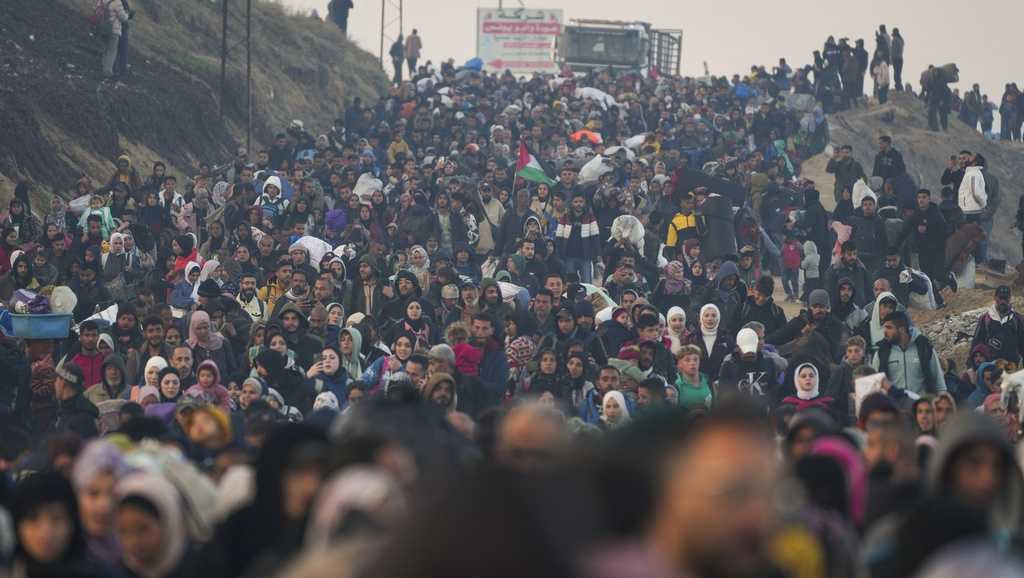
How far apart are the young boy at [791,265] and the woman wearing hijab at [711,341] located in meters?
6.90

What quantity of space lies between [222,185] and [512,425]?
19.7 m

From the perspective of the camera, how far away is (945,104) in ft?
138

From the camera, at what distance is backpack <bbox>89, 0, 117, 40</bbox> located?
2902 cm

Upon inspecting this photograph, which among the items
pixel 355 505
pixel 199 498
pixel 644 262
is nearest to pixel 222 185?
pixel 644 262

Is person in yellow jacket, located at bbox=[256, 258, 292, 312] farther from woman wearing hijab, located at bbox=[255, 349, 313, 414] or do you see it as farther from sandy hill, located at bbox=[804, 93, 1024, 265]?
sandy hill, located at bbox=[804, 93, 1024, 265]

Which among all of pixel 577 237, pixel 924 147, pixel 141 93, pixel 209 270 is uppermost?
pixel 141 93

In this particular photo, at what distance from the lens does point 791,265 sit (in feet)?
74.3

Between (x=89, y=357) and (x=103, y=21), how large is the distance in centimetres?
1606

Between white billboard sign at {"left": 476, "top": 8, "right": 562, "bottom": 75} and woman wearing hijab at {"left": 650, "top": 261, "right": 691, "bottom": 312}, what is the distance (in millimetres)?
41717

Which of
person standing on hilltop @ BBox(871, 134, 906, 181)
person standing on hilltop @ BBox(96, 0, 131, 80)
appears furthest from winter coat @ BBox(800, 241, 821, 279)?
person standing on hilltop @ BBox(96, 0, 131, 80)

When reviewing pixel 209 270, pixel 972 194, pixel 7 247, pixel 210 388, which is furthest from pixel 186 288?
pixel 972 194

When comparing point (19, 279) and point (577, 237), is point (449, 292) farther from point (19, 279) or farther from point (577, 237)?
point (19, 279)

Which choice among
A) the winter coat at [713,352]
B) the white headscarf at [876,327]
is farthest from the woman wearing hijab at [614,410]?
the white headscarf at [876,327]

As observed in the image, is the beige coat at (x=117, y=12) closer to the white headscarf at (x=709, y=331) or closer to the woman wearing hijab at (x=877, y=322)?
the white headscarf at (x=709, y=331)
